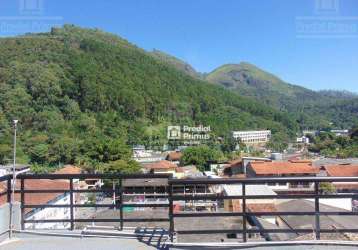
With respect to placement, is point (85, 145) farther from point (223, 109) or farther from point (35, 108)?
point (223, 109)

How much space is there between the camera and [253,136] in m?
87.6

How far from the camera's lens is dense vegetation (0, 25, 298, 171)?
4528cm

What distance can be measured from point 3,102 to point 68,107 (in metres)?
11.9

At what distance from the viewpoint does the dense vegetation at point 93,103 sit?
45.3 meters

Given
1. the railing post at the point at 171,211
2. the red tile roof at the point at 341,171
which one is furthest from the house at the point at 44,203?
the red tile roof at the point at 341,171

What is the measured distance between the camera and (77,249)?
129 inches

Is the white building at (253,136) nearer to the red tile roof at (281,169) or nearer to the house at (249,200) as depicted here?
the red tile roof at (281,169)

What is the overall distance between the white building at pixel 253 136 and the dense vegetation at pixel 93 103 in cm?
354

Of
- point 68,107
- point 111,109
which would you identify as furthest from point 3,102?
point 111,109

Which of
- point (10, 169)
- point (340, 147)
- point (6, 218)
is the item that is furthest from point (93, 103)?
point (6, 218)

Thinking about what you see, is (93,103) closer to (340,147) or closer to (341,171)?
(340,147)

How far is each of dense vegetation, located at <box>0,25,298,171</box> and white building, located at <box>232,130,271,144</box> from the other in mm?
3543

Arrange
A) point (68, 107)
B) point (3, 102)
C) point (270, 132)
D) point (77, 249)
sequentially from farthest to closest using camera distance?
point (270, 132) < point (68, 107) < point (3, 102) < point (77, 249)

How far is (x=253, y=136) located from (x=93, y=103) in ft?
133
